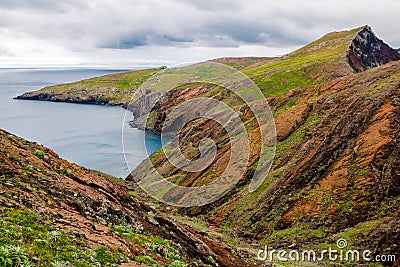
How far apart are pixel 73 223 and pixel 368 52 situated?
317 feet

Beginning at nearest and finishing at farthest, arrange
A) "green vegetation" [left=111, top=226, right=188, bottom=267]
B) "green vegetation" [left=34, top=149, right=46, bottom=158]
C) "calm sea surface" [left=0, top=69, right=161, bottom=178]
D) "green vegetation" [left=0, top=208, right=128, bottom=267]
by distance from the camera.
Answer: "green vegetation" [left=0, top=208, right=128, bottom=267] < "green vegetation" [left=111, top=226, right=188, bottom=267] < "green vegetation" [left=34, top=149, right=46, bottom=158] < "calm sea surface" [left=0, top=69, right=161, bottom=178]

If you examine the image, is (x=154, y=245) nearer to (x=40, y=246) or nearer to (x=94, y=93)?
(x=40, y=246)

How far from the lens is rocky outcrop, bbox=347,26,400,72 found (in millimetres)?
85750

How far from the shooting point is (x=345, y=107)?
34500 millimetres

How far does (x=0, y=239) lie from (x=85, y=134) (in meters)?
96.6

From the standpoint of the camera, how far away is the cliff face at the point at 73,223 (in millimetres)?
9758

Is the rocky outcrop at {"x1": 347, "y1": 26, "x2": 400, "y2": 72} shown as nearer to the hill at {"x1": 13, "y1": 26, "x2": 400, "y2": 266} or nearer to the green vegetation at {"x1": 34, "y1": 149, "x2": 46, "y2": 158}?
the hill at {"x1": 13, "y1": 26, "x2": 400, "y2": 266}

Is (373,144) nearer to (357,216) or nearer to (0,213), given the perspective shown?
(357,216)

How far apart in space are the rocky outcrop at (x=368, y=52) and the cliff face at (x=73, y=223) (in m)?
77.4

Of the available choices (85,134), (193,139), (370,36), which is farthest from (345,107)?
(85,134)

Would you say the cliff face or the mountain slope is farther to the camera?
the mountain slope

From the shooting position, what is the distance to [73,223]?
476 inches

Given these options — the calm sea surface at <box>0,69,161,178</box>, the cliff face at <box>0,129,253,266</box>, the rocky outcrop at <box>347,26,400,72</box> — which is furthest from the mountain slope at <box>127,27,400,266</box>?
the rocky outcrop at <box>347,26,400,72</box>

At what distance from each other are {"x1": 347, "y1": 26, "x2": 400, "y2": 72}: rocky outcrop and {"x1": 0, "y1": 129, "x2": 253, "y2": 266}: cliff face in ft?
254
